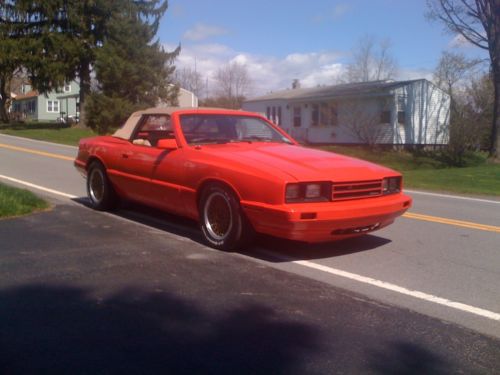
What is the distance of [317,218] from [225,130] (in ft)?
7.25

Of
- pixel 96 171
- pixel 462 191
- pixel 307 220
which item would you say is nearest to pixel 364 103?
pixel 462 191

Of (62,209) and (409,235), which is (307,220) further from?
(62,209)

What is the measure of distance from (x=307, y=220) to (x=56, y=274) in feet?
7.46

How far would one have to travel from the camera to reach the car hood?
5.37 metres

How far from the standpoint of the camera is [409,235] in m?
6.98

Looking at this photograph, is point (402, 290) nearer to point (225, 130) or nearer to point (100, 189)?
point (225, 130)

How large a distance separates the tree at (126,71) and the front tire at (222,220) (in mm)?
28649

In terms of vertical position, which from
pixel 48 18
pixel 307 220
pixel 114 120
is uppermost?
pixel 48 18

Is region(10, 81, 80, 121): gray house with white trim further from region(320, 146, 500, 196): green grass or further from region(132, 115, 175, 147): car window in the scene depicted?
region(132, 115, 175, 147): car window

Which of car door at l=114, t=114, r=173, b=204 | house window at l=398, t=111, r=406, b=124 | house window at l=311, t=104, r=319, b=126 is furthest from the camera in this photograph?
house window at l=311, t=104, r=319, b=126

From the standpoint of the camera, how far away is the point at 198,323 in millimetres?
3771

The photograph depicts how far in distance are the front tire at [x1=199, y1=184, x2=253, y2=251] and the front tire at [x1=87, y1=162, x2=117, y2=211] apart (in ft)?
7.44

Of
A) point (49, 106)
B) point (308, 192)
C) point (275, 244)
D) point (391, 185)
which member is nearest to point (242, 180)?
point (308, 192)

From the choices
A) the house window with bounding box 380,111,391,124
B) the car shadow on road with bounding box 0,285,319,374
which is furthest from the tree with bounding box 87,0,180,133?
the car shadow on road with bounding box 0,285,319,374
